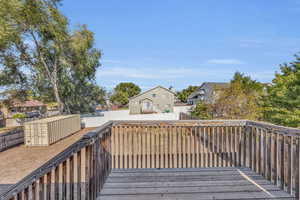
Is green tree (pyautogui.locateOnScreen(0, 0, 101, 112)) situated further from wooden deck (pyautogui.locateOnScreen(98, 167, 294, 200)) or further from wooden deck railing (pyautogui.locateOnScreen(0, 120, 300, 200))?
wooden deck (pyautogui.locateOnScreen(98, 167, 294, 200))

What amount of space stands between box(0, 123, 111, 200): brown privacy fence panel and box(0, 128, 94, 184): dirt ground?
13.1 ft

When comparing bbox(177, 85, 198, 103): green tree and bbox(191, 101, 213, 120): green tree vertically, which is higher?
bbox(177, 85, 198, 103): green tree

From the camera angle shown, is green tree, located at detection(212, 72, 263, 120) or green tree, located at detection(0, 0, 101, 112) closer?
green tree, located at detection(212, 72, 263, 120)

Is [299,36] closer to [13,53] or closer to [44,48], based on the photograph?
[44,48]

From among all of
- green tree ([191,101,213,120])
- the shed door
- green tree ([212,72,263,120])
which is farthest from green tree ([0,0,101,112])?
the shed door

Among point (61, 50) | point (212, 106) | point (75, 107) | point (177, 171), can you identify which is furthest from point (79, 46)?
point (177, 171)

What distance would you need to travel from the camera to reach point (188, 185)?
2533 millimetres

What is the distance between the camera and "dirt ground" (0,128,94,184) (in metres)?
5.23

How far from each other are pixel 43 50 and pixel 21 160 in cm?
773

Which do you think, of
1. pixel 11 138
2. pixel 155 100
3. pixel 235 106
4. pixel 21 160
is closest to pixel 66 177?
pixel 21 160

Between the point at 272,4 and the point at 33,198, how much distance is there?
12602 mm

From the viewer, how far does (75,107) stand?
1400 centimetres

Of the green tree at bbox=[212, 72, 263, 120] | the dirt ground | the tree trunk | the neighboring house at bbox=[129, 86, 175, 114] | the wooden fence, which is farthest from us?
the neighboring house at bbox=[129, 86, 175, 114]

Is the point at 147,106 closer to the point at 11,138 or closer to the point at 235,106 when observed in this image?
the point at 235,106
